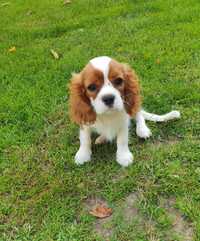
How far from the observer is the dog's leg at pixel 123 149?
4312 millimetres

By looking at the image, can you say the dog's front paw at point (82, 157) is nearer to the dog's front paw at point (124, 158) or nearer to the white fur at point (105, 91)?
the dog's front paw at point (124, 158)

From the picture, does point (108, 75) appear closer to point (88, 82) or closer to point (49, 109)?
point (88, 82)

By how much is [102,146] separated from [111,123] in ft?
1.51

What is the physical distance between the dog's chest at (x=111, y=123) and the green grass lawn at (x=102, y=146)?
0.27 meters

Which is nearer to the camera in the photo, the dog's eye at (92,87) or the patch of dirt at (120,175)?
the dog's eye at (92,87)

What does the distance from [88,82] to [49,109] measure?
5.17 ft

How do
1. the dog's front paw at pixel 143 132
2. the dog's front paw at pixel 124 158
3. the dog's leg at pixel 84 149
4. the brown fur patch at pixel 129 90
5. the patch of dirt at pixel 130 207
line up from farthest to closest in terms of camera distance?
the dog's front paw at pixel 143 132, the dog's leg at pixel 84 149, the dog's front paw at pixel 124 158, the brown fur patch at pixel 129 90, the patch of dirt at pixel 130 207

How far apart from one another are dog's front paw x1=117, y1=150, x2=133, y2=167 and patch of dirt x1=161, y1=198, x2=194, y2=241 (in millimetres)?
557

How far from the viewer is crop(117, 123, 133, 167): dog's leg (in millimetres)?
4312

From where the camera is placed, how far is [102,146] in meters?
4.67

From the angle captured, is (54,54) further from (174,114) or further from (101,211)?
(101,211)

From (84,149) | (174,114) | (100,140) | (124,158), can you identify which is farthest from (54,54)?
(124,158)

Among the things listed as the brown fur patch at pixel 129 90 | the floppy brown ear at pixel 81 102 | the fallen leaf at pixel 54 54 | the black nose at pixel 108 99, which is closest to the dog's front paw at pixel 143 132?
the brown fur patch at pixel 129 90

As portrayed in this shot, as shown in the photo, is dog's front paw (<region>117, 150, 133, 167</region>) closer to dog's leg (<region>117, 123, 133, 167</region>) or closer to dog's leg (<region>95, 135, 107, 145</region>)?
dog's leg (<region>117, 123, 133, 167</region>)
